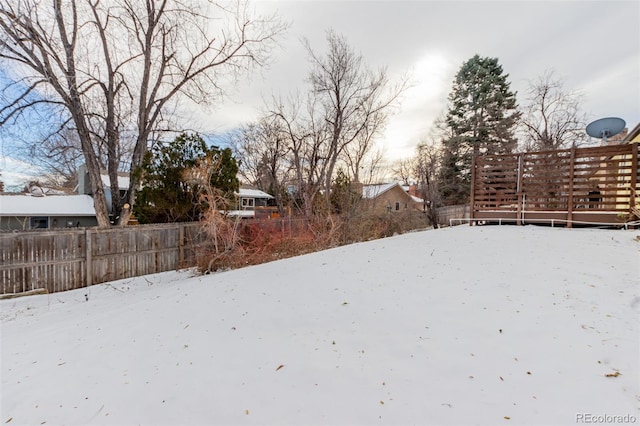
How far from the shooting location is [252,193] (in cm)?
2403

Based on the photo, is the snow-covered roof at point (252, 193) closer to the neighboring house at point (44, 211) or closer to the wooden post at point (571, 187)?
the neighboring house at point (44, 211)

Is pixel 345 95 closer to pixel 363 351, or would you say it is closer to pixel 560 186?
→ pixel 560 186

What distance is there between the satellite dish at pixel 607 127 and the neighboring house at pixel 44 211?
21996 millimetres

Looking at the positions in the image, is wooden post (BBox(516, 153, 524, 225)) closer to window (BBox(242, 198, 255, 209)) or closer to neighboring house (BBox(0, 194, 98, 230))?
neighboring house (BBox(0, 194, 98, 230))

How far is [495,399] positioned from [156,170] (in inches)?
412

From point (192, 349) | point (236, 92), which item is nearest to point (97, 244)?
point (192, 349)

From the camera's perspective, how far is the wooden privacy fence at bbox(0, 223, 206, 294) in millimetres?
6508

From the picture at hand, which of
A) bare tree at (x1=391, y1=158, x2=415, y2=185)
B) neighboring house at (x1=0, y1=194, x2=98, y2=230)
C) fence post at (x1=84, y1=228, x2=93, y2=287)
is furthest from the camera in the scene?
bare tree at (x1=391, y1=158, x2=415, y2=185)

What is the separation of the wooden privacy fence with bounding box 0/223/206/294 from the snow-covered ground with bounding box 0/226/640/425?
2.86 metres

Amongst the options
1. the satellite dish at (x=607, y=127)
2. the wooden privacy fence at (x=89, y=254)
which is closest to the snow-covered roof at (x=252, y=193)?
the wooden privacy fence at (x=89, y=254)

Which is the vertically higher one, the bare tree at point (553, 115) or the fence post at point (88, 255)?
the bare tree at point (553, 115)

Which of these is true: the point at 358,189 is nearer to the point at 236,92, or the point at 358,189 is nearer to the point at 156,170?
the point at 236,92

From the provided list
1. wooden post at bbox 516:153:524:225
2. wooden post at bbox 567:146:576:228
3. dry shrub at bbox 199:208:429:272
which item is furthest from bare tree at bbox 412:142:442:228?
wooden post at bbox 567:146:576:228

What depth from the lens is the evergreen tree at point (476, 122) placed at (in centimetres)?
2084
